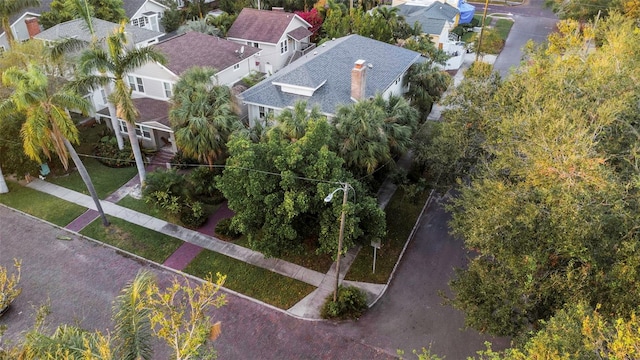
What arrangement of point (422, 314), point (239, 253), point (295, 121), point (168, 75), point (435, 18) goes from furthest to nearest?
point (435, 18) < point (168, 75) < point (239, 253) < point (295, 121) < point (422, 314)

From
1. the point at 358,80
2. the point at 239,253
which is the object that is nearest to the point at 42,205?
the point at 239,253

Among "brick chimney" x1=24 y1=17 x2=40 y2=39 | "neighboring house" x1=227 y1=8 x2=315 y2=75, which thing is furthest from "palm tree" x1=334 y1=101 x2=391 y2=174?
"brick chimney" x1=24 y1=17 x2=40 y2=39

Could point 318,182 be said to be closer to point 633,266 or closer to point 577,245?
point 577,245

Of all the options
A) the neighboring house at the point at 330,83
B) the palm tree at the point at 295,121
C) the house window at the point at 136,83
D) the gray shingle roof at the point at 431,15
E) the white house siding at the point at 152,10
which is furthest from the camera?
the gray shingle roof at the point at 431,15

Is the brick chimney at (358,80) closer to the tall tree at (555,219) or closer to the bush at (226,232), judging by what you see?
the tall tree at (555,219)

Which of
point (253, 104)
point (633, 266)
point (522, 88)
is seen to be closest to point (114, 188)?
point (253, 104)

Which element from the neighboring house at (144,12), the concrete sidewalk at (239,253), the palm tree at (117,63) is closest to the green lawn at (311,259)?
the concrete sidewalk at (239,253)

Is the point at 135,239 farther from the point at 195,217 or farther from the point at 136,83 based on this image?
the point at 136,83
